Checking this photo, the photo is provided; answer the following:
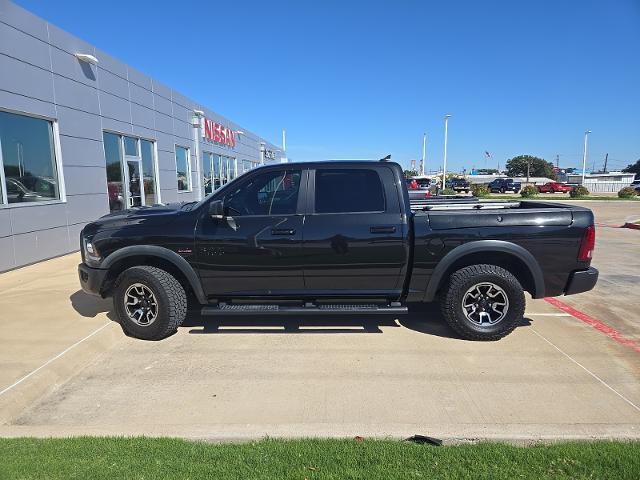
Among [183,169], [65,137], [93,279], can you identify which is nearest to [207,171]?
[183,169]

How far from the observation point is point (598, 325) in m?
5.21

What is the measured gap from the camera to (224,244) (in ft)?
15.1

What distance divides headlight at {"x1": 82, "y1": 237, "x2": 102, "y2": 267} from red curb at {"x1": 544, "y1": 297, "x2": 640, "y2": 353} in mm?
5684

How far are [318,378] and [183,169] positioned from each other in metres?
15.4

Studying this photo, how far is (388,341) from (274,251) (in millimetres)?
1575

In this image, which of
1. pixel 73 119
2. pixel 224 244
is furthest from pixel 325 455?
pixel 73 119

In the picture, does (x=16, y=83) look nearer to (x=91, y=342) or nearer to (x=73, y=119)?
(x=73, y=119)

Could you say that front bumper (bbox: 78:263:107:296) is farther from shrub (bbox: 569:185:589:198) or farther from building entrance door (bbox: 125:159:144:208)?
shrub (bbox: 569:185:589:198)

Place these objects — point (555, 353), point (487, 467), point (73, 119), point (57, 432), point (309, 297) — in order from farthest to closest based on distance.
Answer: point (73, 119)
point (309, 297)
point (555, 353)
point (57, 432)
point (487, 467)

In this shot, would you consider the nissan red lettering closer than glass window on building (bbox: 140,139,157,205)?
No

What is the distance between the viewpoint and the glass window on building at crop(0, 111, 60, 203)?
26.1 feet

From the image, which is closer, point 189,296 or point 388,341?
point 388,341

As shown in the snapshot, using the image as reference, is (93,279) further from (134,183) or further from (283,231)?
(134,183)

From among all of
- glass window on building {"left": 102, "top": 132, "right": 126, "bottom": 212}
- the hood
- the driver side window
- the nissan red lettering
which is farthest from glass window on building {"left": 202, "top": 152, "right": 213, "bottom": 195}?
the driver side window
